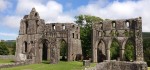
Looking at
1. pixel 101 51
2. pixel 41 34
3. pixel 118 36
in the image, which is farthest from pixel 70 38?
pixel 118 36

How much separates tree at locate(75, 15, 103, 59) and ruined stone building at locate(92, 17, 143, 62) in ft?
30.5

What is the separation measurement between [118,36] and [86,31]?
14734 mm

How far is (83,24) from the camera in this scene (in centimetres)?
5950

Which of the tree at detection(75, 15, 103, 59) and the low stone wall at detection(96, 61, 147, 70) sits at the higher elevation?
the tree at detection(75, 15, 103, 59)

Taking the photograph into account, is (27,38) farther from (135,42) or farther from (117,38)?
(135,42)

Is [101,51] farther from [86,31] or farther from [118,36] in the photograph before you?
[86,31]

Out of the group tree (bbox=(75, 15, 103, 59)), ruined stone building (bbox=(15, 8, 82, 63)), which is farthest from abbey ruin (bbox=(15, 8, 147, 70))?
tree (bbox=(75, 15, 103, 59))

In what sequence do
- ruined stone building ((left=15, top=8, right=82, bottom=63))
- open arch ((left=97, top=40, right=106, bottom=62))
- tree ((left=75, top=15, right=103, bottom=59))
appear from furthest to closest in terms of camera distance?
tree ((left=75, top=15, right=103, bottom=59)) → open arch ((left=97, top=40, right=106, bottom=62)) → ruined stone building ((left=15, top=8, right=82, bottom=63))

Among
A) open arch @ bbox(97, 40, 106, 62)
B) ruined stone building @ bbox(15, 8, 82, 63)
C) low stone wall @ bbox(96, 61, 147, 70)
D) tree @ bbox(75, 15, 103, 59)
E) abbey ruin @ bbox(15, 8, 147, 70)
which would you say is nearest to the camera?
low stone wall @ bbox(96, 61, 147, 70)

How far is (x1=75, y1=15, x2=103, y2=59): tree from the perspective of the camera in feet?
184

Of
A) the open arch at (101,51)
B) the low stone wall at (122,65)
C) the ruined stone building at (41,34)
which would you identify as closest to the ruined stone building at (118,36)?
the open arch at (101,51)

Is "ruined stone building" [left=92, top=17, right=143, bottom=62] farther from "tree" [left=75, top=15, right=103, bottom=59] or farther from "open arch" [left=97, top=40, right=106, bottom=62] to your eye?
"tree" [left=75, top=15, right=103, bottom=59]

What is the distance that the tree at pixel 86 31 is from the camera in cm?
5597

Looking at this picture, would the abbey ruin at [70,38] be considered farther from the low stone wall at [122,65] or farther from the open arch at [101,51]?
the low stone wall at [122,65]
